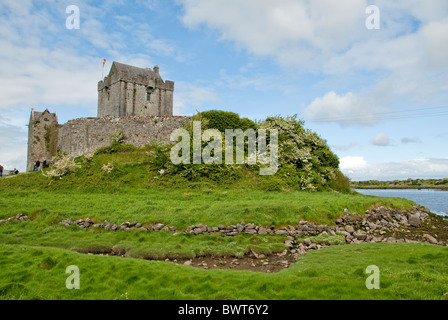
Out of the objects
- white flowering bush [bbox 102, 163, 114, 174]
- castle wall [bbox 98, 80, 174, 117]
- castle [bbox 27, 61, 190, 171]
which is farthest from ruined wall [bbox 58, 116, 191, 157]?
white flowering bush [bbox 102, 163, 114, 174]

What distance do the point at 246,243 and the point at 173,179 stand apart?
1258cm

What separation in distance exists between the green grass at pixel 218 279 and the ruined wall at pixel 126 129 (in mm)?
Answer: 22721

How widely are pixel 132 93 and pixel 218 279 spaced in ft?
121

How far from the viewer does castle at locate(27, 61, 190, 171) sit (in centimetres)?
3281

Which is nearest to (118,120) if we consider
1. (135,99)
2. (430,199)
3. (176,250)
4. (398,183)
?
(135,99)

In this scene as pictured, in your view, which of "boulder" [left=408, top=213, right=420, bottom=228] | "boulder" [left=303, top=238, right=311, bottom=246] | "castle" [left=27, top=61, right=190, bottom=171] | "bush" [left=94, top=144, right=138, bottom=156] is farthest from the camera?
"castle" [left=27, top=61, right=190, bottom=171]

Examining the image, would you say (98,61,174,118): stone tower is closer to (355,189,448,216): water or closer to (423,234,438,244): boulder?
(355,189,448,216): water

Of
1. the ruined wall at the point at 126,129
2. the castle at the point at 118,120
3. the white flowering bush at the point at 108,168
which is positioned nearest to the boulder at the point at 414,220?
the ruined wall at the point at 126,129

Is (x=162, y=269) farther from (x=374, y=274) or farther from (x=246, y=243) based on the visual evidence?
(x=374, y=274)

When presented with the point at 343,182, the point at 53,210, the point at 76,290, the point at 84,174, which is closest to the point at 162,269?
the point at 76,290

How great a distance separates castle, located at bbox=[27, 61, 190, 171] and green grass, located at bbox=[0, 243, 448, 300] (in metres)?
23.1

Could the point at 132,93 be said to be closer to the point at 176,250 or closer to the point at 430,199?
the point at 176,250

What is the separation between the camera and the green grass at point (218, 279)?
694 cm
